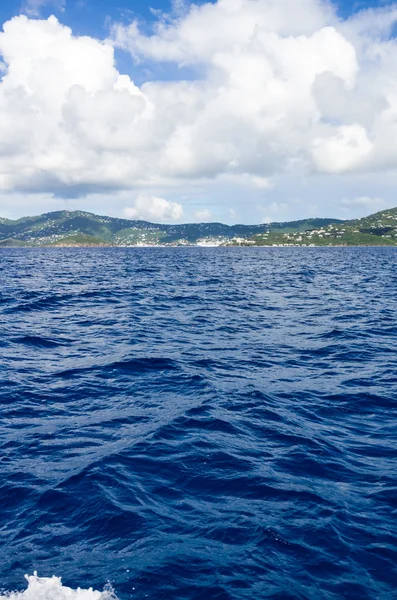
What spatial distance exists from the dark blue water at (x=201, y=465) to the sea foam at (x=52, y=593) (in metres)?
0.24

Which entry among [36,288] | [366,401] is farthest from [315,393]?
[36,288]

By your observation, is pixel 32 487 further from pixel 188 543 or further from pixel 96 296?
pixel 96 296

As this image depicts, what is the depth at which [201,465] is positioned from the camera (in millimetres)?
12172

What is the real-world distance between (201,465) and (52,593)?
5.44 m

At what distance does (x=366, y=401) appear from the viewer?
1739 centimetres

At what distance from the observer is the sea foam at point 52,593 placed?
736 centimetres

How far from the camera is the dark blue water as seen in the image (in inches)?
320

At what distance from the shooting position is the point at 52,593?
745 centimetres

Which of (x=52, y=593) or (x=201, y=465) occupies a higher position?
(x=52, y=593)

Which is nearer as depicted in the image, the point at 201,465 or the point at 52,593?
the point at 52,593

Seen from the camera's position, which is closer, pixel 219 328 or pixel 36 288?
pixel 219 328

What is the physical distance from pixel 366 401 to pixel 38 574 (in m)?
13.8

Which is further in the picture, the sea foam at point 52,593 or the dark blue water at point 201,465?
the dark blue water at point 201,465

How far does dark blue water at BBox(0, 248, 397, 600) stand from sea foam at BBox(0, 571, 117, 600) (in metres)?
0.24
